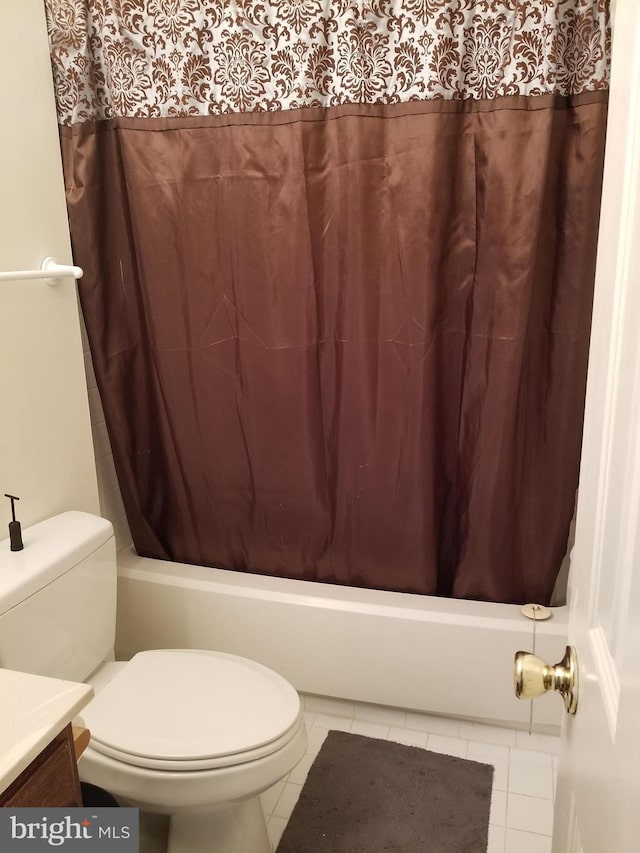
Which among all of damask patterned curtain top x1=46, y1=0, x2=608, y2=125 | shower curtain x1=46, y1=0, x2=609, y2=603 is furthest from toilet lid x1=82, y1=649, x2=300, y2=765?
damask patterned curtain top x1=46, y1=0, x2=608, y2=125

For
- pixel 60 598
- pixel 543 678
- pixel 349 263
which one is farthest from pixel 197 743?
pixel 349 263

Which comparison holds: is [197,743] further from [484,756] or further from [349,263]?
[349,263]

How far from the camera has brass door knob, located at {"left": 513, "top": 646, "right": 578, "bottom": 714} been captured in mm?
787

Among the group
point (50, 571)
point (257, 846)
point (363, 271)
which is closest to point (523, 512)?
point (363, 271)

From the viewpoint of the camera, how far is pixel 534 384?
1779mm

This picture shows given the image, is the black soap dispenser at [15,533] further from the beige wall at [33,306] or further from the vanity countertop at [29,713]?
the vanity countertop at [29,713]

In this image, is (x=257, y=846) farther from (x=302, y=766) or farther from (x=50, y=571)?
(x=50, y=571)

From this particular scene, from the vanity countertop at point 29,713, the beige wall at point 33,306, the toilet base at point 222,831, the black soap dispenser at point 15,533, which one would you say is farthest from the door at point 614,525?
the beige wall at point 33,306

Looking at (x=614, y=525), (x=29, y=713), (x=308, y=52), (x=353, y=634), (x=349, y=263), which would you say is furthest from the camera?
(x=353, y=634)

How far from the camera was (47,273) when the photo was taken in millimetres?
1560

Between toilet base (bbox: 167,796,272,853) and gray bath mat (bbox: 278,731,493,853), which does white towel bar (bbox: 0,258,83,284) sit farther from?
gray bath mat (bbox: 278,731,493,853)

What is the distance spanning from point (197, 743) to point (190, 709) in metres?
0.10

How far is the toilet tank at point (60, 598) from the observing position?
54.5 inches

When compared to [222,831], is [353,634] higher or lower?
higher
